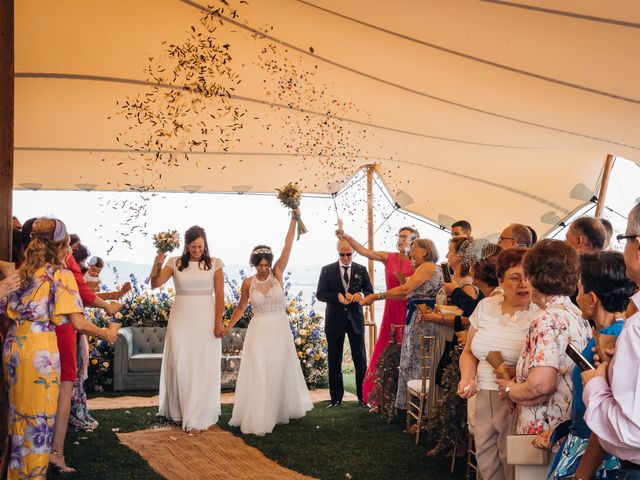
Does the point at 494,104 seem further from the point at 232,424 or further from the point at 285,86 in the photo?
the point at 232,424

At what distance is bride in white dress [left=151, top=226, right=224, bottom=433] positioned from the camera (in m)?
6.39

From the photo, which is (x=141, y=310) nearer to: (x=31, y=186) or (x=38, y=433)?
(x=31, y=186)

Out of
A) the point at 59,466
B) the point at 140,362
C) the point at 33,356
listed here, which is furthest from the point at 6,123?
the point at 140,362

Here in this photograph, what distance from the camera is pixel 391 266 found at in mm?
7367

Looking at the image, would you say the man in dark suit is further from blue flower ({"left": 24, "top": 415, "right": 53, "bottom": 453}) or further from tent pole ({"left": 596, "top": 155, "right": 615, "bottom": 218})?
blue flower ({"left": 24, "top": 415, "right": 53, "bottom": 453})

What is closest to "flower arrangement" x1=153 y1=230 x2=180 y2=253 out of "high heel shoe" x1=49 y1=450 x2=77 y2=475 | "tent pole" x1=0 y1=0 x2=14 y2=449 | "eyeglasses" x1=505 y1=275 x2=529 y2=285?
"tent pole" x1=0 y1=0 x2=14 y2=449

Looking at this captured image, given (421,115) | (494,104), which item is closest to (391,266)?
(421,115)

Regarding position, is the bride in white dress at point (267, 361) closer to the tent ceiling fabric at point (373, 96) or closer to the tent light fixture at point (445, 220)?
the tent ceiling fabric at point (373, 96)

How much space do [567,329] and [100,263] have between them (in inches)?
233

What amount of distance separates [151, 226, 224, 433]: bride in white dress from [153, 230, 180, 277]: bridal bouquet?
86 mm

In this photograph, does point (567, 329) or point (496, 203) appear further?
point (496, 203)

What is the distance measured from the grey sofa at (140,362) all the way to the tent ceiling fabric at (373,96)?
1.96m

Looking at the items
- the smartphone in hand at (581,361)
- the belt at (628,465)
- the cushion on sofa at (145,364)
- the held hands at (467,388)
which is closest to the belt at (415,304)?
the held hands at (467,388)

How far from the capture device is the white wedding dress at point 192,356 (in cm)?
638
